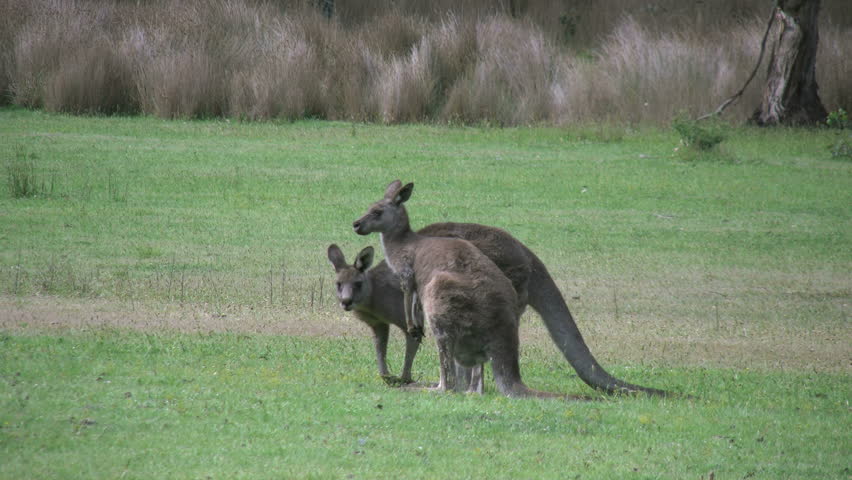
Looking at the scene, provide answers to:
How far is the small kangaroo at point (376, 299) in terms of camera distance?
811cm

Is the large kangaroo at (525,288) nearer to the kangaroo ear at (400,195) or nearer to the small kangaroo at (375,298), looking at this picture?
the small kangaroo at (375,298)

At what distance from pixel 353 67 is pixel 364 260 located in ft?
46.2

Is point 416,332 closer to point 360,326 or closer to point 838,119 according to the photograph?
point 360,326

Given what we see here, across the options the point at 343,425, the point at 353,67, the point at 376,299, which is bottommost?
the point at 343,425

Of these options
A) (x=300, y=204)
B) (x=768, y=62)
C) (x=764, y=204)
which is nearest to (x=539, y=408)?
(x=300, y=204)

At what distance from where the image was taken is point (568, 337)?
8.13 meters

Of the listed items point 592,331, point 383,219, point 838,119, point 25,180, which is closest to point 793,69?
point 838,119

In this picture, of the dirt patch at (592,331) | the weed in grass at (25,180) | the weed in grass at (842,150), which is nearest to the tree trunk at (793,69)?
the weed in grass at (842,150)

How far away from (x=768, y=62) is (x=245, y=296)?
50.6 ft

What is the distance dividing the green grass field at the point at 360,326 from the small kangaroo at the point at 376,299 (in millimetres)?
265

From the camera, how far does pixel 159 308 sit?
1007 centimetres

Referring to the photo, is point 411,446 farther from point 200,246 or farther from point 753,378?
point 200,246

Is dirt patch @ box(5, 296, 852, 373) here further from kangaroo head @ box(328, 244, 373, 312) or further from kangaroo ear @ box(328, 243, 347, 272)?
kangaroo head @ box(328, 244, 373, 312)

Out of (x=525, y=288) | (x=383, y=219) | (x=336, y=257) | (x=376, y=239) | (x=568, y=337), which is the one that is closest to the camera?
(x=568, y=337)
